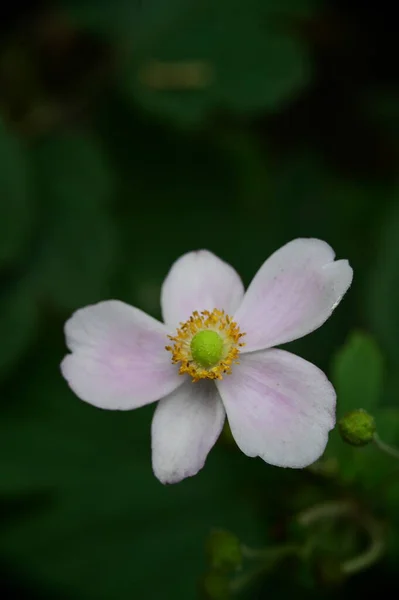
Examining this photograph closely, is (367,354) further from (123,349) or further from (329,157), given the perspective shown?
(329,157)

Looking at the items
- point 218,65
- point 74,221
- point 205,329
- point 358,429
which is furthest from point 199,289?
point 218,65

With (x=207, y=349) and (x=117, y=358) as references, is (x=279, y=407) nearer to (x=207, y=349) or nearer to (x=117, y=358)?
(x=207, y=349)

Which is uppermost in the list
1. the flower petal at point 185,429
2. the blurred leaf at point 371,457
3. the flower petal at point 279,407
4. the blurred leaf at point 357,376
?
the flower petal at point 279,407

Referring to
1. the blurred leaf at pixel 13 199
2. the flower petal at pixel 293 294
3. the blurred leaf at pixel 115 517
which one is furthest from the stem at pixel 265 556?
the blurred leaf at pixel 13 199

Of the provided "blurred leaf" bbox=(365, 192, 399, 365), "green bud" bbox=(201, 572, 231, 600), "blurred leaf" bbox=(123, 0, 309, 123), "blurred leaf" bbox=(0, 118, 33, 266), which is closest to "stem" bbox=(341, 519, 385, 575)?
"green bud" bbox=(201, 572, 231, 600)

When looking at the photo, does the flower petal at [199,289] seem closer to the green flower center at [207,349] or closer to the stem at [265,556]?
the green flower center at [207,349]
